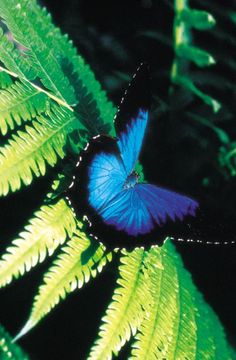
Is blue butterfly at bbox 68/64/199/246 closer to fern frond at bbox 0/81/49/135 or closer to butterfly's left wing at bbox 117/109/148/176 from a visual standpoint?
butterfly's left wing at bbox 117/109/148/176

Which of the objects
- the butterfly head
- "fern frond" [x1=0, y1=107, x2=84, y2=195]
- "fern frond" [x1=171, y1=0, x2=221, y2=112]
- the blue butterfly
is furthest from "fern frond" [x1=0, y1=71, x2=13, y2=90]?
"fern frond" [x1=171, y1=0, x2=221, y2=112]

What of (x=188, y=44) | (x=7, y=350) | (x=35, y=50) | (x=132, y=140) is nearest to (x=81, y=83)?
(x=35, y=50)

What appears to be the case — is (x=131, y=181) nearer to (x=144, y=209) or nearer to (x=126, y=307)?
(x=144, y=209)

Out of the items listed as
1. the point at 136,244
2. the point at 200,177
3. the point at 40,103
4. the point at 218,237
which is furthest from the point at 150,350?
the point at 200,177

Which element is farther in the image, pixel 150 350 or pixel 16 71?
pixel 16 71

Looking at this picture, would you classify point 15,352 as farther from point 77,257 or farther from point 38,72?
point 38,72
